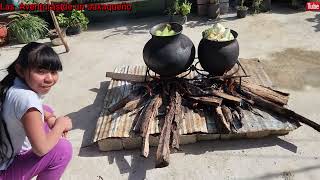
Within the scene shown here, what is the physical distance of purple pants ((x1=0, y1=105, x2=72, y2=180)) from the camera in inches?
141

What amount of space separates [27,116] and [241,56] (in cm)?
600

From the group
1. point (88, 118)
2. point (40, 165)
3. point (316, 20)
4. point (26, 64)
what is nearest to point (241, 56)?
point (316, 20)

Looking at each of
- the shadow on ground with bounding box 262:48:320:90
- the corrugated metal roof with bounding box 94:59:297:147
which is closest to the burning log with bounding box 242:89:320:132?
the corrugated metal roof with bounding box 94:59:297:147

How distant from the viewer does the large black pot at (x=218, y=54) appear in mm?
5719

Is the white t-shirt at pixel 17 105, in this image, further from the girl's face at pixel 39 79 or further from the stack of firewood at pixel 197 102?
the stack of firewood at pixel 197 102

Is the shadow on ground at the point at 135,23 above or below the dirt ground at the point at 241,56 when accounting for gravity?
above

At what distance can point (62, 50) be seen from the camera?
9500 millimetres

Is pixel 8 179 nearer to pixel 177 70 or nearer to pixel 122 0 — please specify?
pixel 177 70

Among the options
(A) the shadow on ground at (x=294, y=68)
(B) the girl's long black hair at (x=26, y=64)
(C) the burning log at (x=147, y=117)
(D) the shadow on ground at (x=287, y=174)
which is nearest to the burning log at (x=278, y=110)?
(D) the shadow on ground at (x=287, y=174)

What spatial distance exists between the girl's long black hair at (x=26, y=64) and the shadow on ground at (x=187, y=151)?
1951 mm

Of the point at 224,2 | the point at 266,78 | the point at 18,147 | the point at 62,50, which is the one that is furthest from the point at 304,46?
the point at 18,147

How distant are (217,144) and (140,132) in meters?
1.20

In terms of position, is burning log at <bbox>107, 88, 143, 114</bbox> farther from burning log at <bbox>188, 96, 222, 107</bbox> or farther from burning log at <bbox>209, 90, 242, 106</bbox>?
burning log at <bbox>209, 90, 242, 106</bbox>

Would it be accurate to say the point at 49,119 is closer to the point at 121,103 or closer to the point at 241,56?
Result: the point at 121,103
